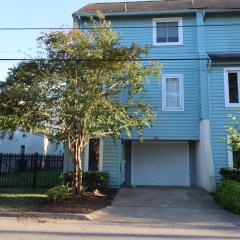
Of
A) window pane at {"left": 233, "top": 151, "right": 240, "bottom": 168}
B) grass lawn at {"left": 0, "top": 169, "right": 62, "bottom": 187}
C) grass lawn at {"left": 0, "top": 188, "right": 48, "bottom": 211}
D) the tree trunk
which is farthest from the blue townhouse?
the tree trunk

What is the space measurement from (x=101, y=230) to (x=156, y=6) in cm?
1409

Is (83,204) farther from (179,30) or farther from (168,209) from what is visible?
(179,30)

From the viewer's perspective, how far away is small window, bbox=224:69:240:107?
18828mm

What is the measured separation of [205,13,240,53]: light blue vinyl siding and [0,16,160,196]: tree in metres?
5.15

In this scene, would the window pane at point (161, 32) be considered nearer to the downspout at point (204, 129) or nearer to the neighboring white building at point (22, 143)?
the downspout at point (204, 129)

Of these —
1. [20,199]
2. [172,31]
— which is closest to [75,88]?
[20,199]

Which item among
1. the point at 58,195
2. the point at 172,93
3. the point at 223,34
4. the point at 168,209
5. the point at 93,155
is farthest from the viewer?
the point at 223,34

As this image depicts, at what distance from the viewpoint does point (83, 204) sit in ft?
45.7

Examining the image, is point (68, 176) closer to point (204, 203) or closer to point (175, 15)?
point (204, 203)

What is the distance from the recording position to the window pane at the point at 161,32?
20.1 m

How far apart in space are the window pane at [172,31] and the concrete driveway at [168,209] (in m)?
7.43

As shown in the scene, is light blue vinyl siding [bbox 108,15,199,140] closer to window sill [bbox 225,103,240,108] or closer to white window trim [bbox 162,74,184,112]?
white window trim [bbox 162,74,184,112]

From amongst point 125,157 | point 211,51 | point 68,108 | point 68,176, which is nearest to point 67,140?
point 68,108

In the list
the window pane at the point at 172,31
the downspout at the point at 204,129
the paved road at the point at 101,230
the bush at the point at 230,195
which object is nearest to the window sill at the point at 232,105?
the downspout at the point at 204,129
